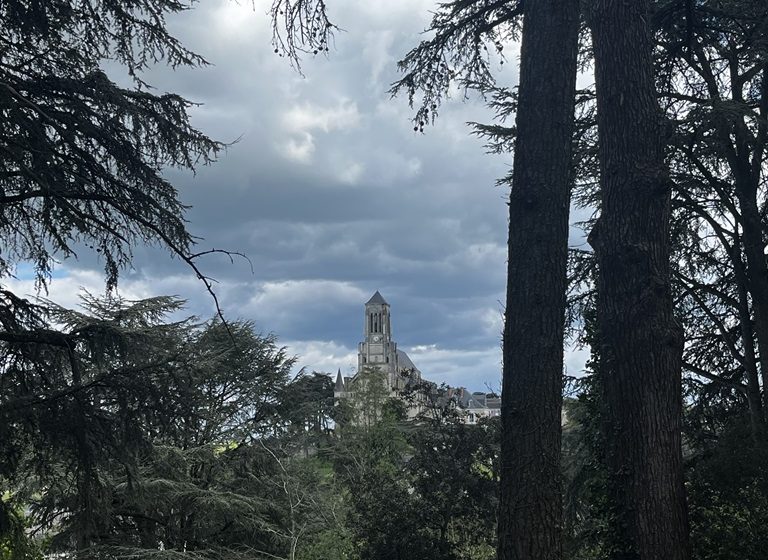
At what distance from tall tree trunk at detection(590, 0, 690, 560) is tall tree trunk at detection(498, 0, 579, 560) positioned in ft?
3.69

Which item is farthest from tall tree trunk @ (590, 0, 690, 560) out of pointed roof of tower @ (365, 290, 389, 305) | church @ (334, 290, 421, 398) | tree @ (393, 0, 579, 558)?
pointed roof of tower @ (365, 290, 389, 305)

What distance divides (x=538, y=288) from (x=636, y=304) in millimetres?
1352

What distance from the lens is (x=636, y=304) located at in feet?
16.5

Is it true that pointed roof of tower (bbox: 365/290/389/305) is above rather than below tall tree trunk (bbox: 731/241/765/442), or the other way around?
above

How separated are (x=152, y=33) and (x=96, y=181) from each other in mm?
1524

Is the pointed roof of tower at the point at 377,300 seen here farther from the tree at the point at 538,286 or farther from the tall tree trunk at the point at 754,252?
the tree at the point at 538,286

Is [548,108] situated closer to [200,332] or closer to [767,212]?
[767,212]

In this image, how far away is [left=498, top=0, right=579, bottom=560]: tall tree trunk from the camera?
380cm

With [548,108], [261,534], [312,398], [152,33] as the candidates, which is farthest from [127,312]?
[548,108]

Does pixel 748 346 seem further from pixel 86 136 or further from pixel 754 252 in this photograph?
pixel 86 136

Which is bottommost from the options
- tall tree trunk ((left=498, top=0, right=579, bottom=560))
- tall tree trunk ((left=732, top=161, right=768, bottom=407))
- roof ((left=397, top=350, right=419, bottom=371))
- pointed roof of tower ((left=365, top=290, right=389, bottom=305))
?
tall tree trunk ((left=498, top=0, right=579, bottom=560))

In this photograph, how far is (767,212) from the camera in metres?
11.2

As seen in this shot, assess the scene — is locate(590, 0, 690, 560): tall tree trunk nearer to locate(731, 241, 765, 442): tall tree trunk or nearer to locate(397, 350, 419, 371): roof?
locate(731, 241, 765, 442): tall tree trunk

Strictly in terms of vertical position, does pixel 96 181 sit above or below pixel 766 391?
above
